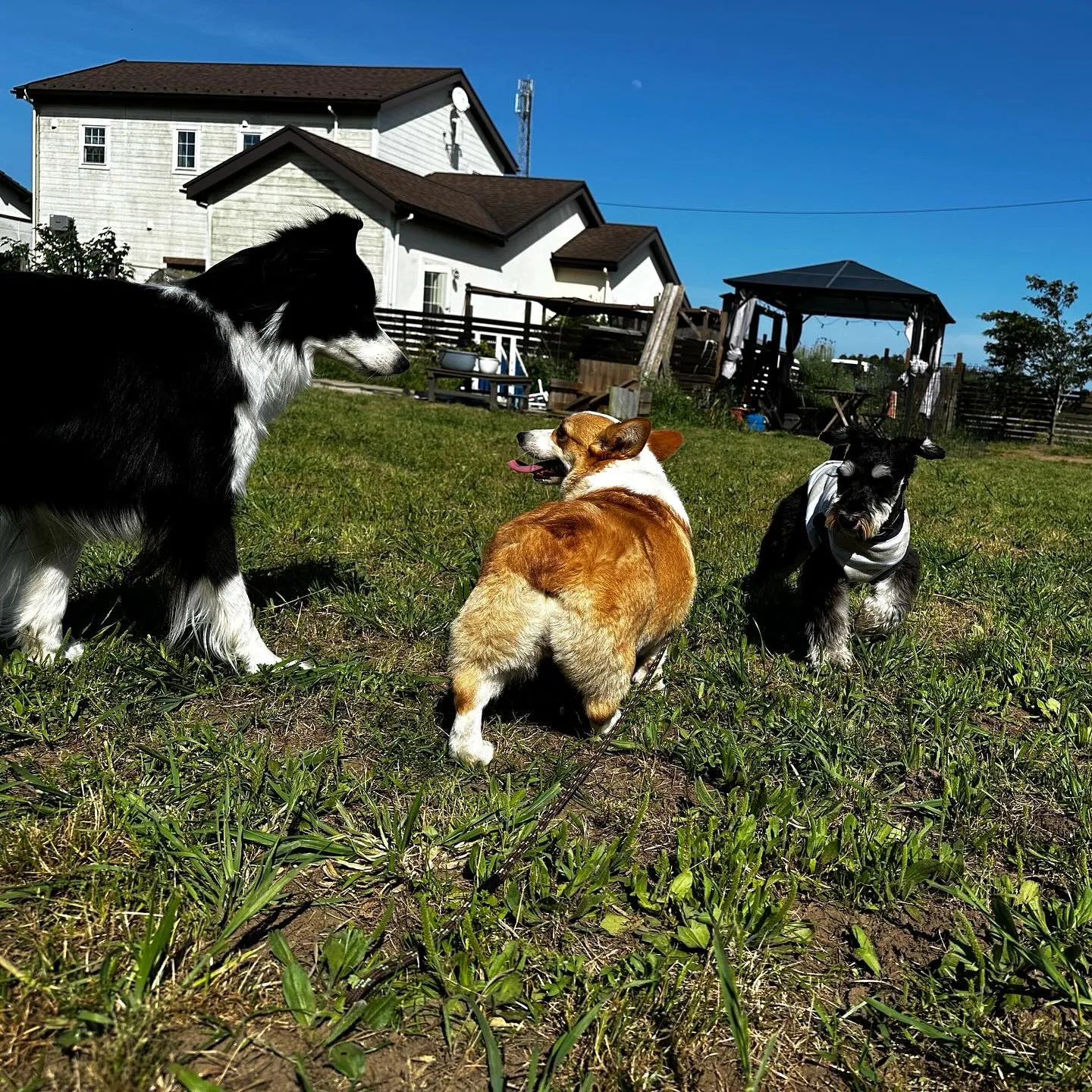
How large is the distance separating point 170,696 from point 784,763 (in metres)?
2.18

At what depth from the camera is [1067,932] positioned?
2.28 meters

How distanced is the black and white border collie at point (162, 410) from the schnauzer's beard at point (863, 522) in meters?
2.23

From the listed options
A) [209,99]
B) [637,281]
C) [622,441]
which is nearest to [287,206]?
[209,99]

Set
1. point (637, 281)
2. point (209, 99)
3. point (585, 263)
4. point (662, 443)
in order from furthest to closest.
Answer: point (637, 281)
point (585, 263)
point (209, 99)
point (662, 443)

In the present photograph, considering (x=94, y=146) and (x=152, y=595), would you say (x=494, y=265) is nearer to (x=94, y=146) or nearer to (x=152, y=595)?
(x=94, y=146)

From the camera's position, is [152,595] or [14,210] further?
[14,210]

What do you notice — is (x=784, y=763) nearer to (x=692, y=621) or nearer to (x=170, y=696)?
(x=692, y=621)

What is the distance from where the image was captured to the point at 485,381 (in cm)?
1623

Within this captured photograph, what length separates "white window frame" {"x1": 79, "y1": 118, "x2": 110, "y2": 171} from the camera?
27953mm

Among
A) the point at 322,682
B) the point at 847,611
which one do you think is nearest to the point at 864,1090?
the point at 322,682

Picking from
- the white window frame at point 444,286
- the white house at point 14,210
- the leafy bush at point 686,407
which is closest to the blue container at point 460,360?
the leafy bush at point 686,407

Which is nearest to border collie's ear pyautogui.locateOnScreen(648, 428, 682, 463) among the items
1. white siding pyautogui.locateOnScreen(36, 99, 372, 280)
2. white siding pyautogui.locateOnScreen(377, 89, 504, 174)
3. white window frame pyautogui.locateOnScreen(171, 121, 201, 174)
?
white siding pyautogui.locateOnScreen(377, 89, 504, 174)

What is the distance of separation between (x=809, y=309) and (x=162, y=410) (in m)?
18.5

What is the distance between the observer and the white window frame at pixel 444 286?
23.6m
